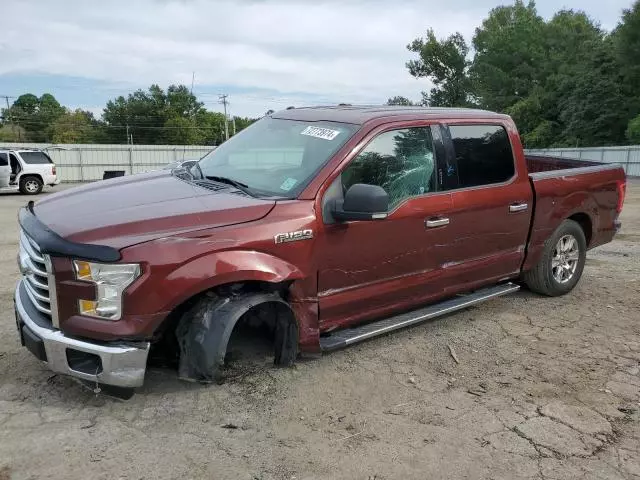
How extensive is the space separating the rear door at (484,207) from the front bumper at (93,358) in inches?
97.1

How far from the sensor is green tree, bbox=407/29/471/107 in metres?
63.2

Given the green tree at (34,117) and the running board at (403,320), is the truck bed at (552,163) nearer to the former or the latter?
the running board at (403,320)

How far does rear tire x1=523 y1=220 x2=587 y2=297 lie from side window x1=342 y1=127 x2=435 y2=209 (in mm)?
1817

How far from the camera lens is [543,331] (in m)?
4.81

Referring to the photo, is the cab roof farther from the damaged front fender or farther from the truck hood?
the damaged front fender

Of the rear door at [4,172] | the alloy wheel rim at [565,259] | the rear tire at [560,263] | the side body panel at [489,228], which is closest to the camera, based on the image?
the side body panel at [489,228]

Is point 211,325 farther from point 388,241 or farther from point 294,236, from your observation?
point 388,241

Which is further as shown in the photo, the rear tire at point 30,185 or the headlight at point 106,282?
the rear tire at point 30,185

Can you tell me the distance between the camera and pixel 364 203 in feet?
11.5

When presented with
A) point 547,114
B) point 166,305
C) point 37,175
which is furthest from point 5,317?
point 547,114

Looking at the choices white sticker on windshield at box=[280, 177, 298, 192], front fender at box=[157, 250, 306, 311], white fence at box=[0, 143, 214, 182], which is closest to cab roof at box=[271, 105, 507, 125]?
white sticker on windshield at box=[280, 177, 298, 192]

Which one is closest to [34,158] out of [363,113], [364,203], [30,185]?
[30,185]

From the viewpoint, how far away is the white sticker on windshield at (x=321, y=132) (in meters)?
4.01

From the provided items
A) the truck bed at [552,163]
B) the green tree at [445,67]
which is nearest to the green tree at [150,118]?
the green tree at [445,67]
